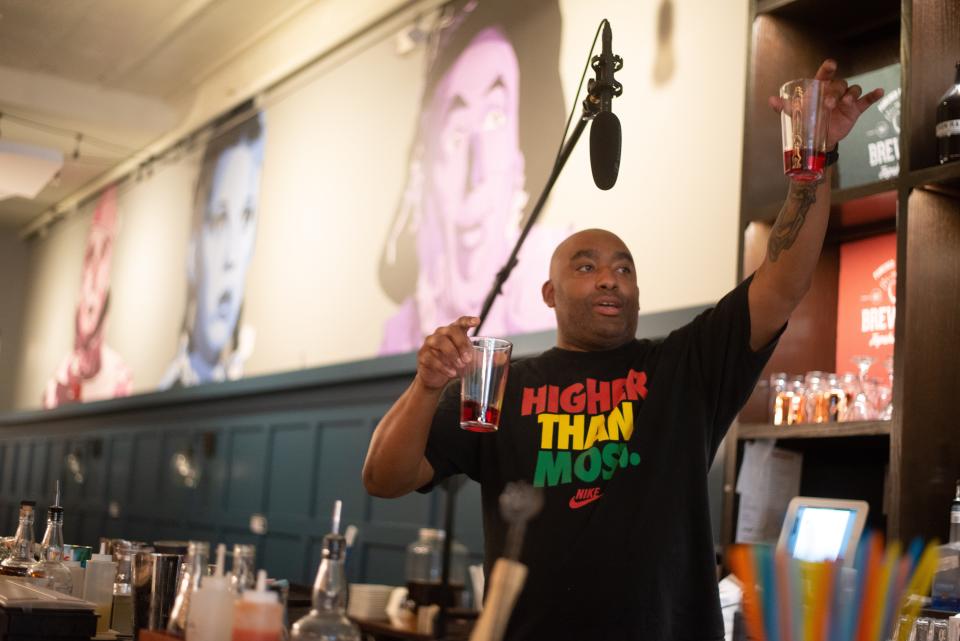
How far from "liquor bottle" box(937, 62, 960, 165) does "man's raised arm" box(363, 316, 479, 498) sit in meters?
1.41

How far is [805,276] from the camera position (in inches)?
77.4

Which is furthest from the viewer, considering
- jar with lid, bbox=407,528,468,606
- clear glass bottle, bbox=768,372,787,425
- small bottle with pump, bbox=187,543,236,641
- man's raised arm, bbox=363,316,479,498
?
jar with lid, bbox=407,528,468,606

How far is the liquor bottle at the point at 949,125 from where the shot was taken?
2621mm

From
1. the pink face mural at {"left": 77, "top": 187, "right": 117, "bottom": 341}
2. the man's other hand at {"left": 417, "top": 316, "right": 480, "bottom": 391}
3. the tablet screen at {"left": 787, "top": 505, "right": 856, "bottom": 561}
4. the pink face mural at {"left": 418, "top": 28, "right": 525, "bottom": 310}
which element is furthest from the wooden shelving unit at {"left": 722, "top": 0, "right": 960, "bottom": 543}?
the pink face mural at {"left": 77, "top": 187, "right": 117, "bottom": 341}

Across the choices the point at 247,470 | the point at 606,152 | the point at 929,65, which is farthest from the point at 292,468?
the point at 606,152

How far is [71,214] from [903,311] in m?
10.4

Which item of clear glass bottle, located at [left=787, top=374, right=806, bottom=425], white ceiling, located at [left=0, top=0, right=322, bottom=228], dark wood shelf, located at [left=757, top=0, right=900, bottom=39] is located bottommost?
clear glass bottle, located at [left=787, top=374, right=806, bottom=425]

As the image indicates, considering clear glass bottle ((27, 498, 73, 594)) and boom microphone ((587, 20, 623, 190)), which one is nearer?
boom microphone ((587, 20, 623, 190))

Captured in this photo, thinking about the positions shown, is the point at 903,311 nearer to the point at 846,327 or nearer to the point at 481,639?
the point at 846,327

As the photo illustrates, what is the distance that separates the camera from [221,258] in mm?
8242

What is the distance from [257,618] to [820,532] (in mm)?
1843

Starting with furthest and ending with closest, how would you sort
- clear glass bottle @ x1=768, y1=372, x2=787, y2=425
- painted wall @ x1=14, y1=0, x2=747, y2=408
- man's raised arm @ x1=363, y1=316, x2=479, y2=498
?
1. painted wall @ x1=14, y1=0, x2=747, y2=408
2. clear glass bottle @ x1=768, y1=372, x2=787, y2=425
3. man's raised arm @ x1=363, y1=316, x2=479, y2=498

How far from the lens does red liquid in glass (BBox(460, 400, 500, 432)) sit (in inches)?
71.4

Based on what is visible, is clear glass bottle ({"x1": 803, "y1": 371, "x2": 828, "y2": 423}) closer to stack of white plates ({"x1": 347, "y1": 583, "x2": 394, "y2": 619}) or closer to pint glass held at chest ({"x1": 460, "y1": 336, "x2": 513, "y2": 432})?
pint glass held at chest ({"x1": 460, "y1": 336, "x2": 513, "y2": 432})
